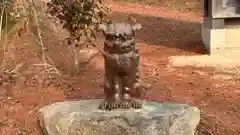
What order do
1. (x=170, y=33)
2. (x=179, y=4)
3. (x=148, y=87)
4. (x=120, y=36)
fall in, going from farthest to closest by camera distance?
(x=179, y=4)
(x=170, y=33)
(x=148, y=87)
(x=120, y=36)

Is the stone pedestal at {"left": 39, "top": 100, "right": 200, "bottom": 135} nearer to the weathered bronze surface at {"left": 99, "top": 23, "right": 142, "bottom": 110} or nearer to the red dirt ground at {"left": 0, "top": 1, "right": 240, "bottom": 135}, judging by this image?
the weathered bronze surface at {"left": 99, "top": 23, "right": 142, "bottom": 110}

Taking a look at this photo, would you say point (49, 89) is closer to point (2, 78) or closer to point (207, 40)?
point (2, 78)

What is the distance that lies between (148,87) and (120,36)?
2.43 m

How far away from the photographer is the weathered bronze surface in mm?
4695

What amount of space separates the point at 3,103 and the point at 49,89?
0.69 meters

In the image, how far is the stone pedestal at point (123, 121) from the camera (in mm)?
4695

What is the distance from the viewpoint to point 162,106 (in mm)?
5129

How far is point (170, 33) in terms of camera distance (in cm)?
1145

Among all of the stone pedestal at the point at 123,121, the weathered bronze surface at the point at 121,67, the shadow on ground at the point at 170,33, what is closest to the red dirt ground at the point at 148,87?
the shadow on ground at the point at 170,33

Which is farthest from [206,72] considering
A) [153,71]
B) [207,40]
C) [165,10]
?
[165,10]

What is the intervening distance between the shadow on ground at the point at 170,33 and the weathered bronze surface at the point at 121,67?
4893mm

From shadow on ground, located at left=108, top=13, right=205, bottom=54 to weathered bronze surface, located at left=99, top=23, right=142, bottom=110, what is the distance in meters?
4.89

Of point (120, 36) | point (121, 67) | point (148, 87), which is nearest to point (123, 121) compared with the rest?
point (121, 67)

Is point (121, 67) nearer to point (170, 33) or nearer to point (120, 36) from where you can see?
point (120, 36)
